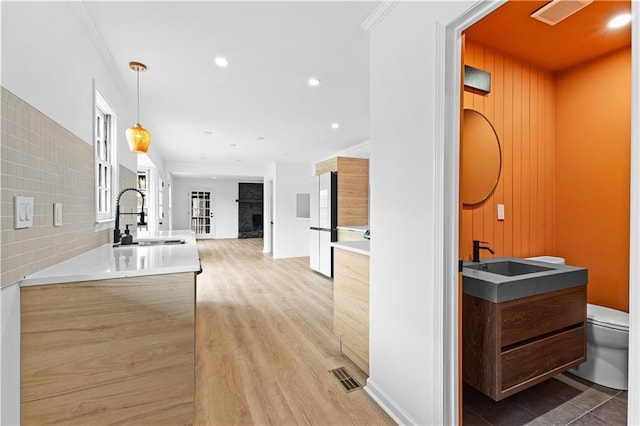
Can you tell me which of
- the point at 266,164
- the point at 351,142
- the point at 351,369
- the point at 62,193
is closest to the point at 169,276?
the point at 62,193

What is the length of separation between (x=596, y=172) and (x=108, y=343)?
3383 millimetres

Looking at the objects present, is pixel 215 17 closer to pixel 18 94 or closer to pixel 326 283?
pixel 18 94

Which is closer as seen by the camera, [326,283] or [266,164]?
[326,283]

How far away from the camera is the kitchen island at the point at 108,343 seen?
4.24 ft

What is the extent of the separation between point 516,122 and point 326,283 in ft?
11.3

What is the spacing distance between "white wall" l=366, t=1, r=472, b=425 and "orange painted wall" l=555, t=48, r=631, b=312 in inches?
69.8

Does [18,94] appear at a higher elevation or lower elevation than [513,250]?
higher

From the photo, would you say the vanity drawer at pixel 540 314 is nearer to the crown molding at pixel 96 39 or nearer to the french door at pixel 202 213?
the crown molding at pixel 96 39

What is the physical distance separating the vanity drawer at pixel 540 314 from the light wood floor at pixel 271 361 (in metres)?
0.84

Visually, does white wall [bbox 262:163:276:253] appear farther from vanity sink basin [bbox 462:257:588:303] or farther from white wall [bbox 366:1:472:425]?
vanity sink basin [bbox 462:257:588:303]

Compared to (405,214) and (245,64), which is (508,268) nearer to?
(405,214)

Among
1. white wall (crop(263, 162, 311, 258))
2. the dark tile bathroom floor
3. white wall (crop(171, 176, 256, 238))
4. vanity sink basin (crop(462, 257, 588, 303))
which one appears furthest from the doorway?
white wall (crop(171, 176, 256, 238))

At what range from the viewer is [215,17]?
198cm

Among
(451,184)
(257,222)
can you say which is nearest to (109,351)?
(451,184)
